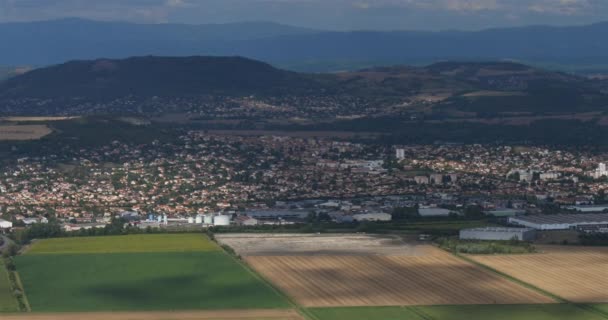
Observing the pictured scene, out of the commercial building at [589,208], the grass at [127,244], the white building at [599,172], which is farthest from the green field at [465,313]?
the white building at [599,172]

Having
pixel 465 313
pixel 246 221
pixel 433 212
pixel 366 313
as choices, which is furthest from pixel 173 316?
pixel 433 212

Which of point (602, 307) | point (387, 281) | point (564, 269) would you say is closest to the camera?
point (602, 307)

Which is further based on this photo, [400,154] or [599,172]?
[400,154]

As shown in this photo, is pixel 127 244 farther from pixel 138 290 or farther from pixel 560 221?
pixel 560 221

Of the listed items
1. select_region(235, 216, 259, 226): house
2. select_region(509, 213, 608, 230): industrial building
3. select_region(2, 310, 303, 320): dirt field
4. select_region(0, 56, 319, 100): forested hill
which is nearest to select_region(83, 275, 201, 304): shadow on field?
select_region(2, 310, 303, 320): dirt field

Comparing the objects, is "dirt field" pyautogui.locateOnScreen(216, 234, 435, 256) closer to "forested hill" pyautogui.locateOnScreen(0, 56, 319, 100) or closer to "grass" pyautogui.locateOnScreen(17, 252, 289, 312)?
"grass" pyautogui.locateOnScreen(17, 252, 289, 312)

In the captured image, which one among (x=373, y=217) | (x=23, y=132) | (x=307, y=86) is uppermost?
(x=373, y=217)
